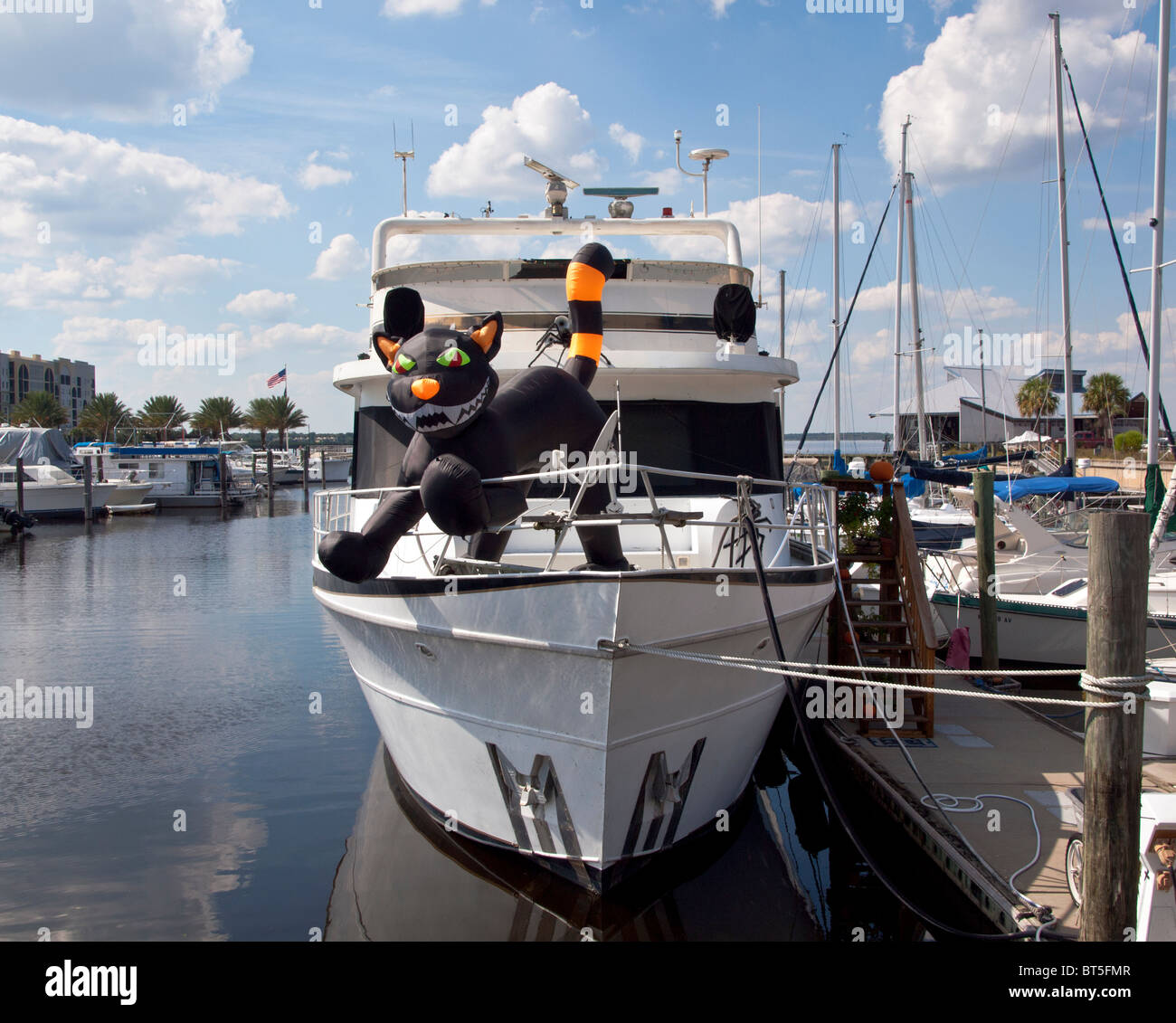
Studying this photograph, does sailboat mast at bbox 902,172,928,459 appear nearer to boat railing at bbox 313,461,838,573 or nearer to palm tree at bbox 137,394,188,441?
boat railing at bbox 313,461,838,573

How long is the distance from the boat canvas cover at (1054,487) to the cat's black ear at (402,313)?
15.9 metres

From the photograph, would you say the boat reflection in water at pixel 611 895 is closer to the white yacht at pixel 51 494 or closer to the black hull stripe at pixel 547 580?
the black hull stripe at pixel 547 580

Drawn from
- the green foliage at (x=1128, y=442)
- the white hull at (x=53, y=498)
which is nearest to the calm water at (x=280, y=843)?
the white hull at (x=53, y=498)

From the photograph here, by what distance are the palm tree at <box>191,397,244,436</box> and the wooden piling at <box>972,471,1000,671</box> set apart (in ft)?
225

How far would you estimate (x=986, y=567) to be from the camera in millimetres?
11039

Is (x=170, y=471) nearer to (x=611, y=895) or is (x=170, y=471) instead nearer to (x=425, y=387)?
(x=611, y=895)

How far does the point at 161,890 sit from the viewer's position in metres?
6.83

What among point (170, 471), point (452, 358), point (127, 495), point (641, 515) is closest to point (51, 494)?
point (127, 495)

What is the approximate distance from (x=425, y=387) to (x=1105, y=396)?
183ft

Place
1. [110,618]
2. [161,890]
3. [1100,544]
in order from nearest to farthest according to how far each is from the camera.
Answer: [1100,544], [161,890], [110,618]

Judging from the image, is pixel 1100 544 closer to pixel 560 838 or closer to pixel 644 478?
pixel 644 478

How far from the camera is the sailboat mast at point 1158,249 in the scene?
14766 millimetres
